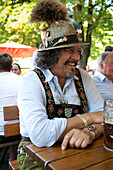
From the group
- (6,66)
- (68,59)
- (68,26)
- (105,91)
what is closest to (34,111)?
(68,59)

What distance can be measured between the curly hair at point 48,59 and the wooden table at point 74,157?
0.86m

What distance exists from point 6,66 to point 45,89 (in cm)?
166

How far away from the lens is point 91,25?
24.4 feet

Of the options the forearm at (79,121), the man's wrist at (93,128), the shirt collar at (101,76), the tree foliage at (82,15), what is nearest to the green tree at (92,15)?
the tree foliage at (82,15)

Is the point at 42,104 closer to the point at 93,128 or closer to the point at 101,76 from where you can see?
the point at 93,128

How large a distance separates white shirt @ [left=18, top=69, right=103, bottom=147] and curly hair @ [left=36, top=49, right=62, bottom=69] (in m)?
0.07

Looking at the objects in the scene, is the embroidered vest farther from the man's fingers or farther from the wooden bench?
the wooden bench

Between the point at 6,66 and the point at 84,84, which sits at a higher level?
the point at 6,66

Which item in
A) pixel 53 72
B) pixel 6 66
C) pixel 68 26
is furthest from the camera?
pixel 6 66

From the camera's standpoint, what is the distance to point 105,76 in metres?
2.86

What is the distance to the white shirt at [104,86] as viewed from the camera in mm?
2762

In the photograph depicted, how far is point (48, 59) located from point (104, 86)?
1.28 m

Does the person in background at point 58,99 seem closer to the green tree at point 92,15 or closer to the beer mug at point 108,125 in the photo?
the beer mug at point 108,125

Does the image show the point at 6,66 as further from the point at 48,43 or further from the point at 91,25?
the point at 91,25
